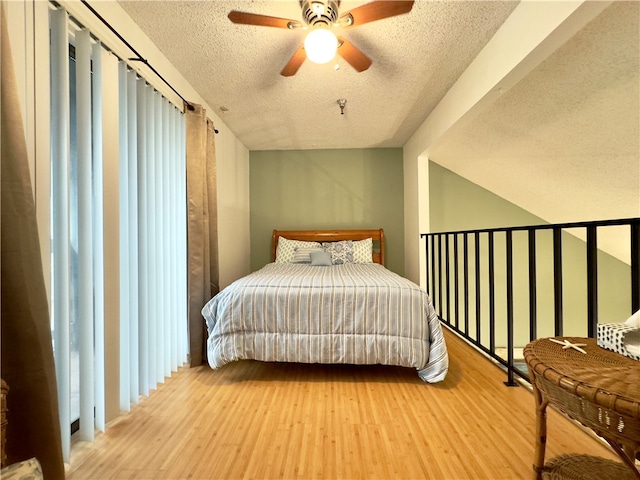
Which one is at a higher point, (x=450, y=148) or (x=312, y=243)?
(x=450, y=148)

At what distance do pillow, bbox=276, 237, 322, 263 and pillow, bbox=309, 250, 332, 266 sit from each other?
382 millimetres

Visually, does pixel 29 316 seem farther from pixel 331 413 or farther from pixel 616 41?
pixel 616 41

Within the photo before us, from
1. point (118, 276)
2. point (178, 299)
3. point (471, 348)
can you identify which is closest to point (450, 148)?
point (471, 348)

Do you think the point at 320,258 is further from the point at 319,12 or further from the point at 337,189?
the point at 319,12

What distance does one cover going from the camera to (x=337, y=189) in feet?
14.7

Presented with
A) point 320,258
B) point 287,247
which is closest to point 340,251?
point 320,258

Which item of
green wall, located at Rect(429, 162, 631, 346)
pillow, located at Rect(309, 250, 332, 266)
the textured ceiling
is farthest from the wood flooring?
green wall, located at Rect(429, 162, 631, 346)

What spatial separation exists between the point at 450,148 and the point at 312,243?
6.69ft

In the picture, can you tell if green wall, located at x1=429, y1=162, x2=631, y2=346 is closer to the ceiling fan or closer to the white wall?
the white wall

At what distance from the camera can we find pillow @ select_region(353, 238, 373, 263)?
3850 millimetres

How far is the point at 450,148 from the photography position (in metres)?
3.57

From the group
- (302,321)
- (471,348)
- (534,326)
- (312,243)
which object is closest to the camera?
(534,326)

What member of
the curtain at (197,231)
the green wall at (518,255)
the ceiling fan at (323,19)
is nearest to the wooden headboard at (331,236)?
the green wall at (518,255)

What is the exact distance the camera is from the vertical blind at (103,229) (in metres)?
1.30
